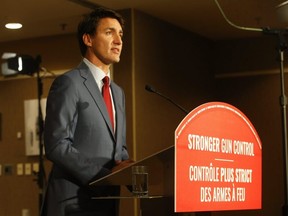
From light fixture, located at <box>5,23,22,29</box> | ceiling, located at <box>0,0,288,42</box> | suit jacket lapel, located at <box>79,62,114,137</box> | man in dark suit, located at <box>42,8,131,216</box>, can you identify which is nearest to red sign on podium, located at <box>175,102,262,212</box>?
man in dark suit, located at <box>42,8,131,216</box>

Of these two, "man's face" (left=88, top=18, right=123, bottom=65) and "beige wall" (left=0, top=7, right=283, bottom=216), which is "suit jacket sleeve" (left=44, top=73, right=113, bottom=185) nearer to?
"man's face" (left=88, top=18, right=123, bottom=65)

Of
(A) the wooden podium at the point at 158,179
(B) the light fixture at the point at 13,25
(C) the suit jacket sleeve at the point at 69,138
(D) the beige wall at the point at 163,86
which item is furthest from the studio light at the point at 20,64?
(A) the wooden podium at the point at 158,179

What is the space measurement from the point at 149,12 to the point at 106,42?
370cm

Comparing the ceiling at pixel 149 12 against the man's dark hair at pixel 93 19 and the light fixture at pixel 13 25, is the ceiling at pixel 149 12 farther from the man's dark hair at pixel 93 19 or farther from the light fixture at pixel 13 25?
the man's dark hair at pixel 93 19

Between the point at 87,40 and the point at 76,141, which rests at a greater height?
Answer: the point at 87,40

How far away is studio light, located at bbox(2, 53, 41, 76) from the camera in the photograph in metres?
5.66

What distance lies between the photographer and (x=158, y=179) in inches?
67.4

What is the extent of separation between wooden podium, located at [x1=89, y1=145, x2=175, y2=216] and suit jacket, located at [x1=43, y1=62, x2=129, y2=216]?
0.39 feet

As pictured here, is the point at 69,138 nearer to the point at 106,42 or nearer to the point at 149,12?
the point at 106,42

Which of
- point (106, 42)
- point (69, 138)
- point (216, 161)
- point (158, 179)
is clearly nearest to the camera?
point (216, 161)

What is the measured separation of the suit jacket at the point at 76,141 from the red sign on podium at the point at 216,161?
1.08 feet

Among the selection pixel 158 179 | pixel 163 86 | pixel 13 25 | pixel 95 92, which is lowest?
pixel 158 179

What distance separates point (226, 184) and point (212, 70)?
5.35 m

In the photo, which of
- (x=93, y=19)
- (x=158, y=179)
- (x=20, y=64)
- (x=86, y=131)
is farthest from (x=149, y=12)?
(x=158, y=179)
